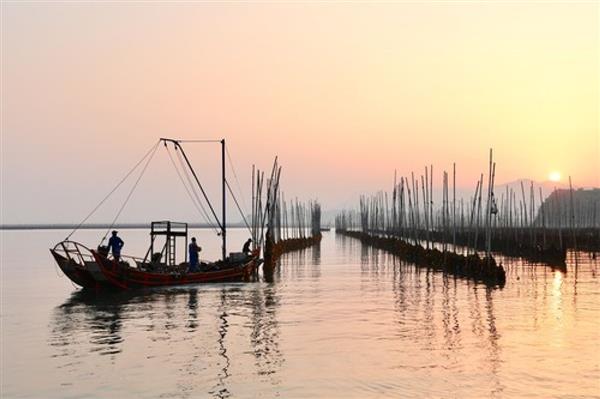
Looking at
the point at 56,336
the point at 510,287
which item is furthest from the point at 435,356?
the point at 510,287

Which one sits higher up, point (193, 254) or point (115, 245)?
point (115, 245)

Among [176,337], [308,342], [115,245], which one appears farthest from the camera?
[115,245]

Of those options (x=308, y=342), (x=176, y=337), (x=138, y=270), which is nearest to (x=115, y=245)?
(x=138, y=270)

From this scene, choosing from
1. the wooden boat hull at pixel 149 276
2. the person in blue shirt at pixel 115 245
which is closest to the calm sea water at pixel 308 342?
the wooden boat hull at pixel 149 276

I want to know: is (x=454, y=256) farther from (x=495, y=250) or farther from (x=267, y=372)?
(x=267, y=372)

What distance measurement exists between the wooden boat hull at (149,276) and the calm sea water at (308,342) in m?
1.01

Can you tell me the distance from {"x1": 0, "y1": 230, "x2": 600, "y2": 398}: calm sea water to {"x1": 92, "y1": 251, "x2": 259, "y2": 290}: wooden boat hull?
1013mm

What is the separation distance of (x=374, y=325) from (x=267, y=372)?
7.65 metres

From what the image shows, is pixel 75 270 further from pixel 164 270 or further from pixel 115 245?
pixel 164 270

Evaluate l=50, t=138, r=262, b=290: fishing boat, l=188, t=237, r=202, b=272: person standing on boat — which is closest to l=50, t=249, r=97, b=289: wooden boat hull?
l=50, t=138, r=262, b=290: fishing boat

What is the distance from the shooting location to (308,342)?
2128 centimetres

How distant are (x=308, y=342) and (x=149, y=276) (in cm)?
1737

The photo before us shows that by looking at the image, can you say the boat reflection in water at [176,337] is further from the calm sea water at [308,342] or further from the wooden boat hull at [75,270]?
the wooden boat hull at [75,270]

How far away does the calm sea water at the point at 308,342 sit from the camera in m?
16.1
